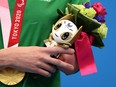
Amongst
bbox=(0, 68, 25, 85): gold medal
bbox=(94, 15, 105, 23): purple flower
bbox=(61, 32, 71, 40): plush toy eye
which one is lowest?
bbox=(0, 68, 25, 85): gold medal

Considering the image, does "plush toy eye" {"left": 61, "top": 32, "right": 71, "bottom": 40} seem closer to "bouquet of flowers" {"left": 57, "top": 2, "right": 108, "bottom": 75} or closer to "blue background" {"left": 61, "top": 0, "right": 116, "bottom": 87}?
"bouquet of flowers" {"left": 57, "top": 2, "right": 108, "bottom": 75}

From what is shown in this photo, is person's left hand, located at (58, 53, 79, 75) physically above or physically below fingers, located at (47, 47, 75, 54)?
below

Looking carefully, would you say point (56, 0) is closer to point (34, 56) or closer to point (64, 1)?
point (64, 1)

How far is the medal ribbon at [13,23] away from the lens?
80 centimetres

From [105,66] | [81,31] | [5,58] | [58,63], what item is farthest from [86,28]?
[105,66]

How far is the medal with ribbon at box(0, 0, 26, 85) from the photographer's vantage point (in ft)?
2.63

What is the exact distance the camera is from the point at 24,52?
2.53 ft

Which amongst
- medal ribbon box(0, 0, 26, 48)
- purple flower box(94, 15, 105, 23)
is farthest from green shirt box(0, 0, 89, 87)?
purple flower box(94, 15, 105, 23)

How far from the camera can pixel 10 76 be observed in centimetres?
81

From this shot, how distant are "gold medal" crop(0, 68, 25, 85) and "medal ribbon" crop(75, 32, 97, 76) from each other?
0.59ft

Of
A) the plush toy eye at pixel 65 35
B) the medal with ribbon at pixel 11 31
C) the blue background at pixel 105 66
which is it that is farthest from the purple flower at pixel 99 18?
the blue background at pixel 105 66

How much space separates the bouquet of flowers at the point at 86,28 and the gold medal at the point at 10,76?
0.19 m

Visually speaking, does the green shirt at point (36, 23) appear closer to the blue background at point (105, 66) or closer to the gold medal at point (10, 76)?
the gold medal at point (10, 76)

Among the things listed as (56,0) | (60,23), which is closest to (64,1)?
(56,0)
